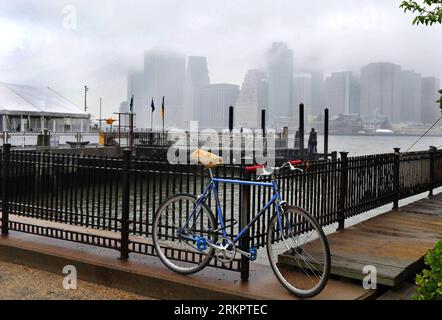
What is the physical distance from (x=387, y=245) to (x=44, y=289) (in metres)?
4.26

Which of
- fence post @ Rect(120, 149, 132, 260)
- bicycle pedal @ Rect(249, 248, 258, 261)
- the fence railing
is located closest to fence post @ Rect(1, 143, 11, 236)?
the fence railing

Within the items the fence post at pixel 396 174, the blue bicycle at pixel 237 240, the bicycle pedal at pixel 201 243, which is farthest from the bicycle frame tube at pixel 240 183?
the fence post at pixel 396 174

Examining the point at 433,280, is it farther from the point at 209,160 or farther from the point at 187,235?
the point at 187,235

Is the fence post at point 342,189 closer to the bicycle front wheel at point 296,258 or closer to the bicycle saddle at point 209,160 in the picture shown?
the bicycle front wheel at point 296,258

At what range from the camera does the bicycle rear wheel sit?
5273 mm

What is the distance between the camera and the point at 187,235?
5484 mm

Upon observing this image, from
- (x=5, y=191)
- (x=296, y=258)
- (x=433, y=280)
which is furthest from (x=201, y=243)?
(x=5, y=191)

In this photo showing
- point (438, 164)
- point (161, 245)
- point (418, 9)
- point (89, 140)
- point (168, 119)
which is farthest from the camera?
point (168, 119)

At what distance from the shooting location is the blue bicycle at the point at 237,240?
478cm

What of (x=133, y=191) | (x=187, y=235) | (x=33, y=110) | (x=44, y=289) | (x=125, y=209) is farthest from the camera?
(x=33, y=110)

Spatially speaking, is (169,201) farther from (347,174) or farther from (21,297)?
(347,174)
